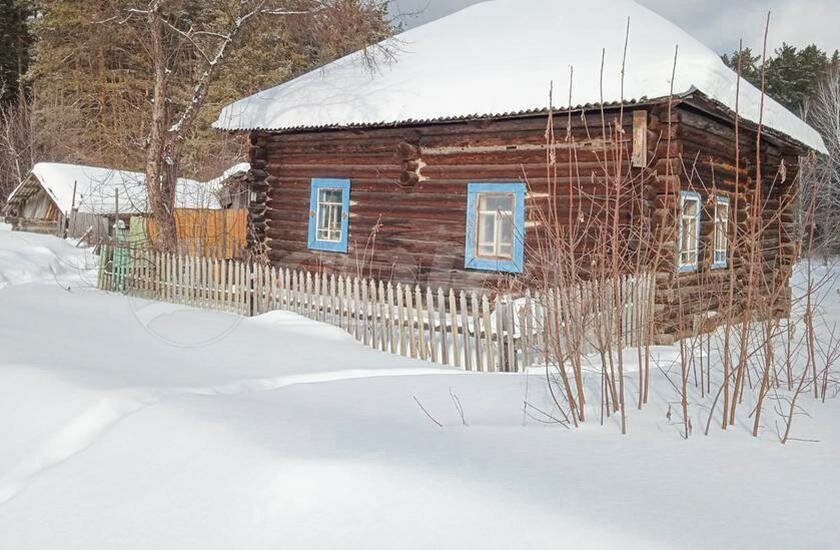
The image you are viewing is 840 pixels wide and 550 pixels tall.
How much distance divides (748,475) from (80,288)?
1236 centimetres

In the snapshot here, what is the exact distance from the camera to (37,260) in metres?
16.5

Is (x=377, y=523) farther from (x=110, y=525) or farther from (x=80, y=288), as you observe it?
(x=80, y=288)

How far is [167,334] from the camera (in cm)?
788

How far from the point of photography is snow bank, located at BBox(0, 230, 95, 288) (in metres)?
14.8

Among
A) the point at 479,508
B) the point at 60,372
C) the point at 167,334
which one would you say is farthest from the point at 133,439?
the point at 167,334

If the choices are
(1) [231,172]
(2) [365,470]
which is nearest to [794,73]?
(1) [231,172]

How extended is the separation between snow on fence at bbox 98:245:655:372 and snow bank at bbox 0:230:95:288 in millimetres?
3323

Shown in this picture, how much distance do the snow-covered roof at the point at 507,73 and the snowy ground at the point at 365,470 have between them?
5.20m

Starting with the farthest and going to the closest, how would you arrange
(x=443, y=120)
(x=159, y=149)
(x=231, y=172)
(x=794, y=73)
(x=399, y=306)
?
(x=794, y=73), (x=231, y=172), (x=159, y=149), (x=443, y=120), (x=399, y=306)

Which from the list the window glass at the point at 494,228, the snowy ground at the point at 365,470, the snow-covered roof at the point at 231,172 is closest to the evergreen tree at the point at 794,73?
the snow-covered roof at the point at 231,172

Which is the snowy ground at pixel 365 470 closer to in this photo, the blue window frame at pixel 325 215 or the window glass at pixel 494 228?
the window glass at pixel 494 228

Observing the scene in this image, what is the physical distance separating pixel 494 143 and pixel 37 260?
1170 centimetres

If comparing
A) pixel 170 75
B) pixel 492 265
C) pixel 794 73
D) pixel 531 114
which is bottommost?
pixel 492 265

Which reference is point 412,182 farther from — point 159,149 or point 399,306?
point 159,149
